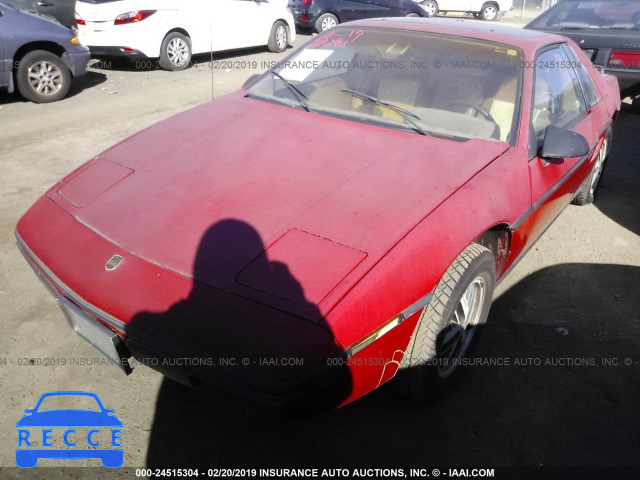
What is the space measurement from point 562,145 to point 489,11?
19.8 meters

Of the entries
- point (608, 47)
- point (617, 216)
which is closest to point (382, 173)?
point (617, 216)

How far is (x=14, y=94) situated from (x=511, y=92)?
7241 mm

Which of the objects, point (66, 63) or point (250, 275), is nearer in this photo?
point (250, 275)

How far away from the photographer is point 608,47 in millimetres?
6816

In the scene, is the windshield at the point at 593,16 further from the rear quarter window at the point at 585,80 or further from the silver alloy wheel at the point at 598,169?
the rear quarter window at the point at 585,80

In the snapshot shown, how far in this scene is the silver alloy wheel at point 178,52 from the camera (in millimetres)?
9336

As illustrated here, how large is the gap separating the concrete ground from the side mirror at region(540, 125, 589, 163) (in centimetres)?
99

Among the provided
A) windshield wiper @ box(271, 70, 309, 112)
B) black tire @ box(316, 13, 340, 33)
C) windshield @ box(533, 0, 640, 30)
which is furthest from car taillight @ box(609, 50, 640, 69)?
black tire @ box(316, 13, 340, 33)

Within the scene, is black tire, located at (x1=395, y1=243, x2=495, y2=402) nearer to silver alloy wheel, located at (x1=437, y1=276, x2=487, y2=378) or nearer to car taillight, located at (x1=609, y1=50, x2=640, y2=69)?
silver alloy wheel, located at (x1=437, y1=276, x2=487, y2=378)

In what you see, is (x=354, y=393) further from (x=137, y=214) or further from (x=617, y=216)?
(x=617, y=216)

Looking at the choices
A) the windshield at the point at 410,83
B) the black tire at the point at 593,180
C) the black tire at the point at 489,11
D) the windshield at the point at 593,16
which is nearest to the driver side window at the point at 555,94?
the windshield at the point at 410,83

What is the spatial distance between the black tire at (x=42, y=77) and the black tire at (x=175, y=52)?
6.74 feet

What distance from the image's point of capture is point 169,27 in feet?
30.0

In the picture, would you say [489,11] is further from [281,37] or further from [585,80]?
[585,80]
